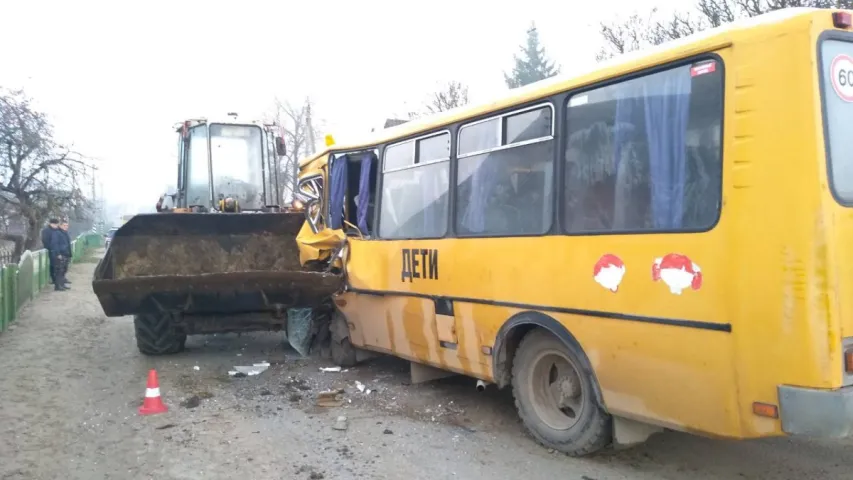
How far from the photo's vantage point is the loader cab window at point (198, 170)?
36.7 feet

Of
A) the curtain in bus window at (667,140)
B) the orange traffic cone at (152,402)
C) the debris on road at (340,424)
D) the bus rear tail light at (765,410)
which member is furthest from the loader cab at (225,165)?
the bus rear tail light at (765,410)

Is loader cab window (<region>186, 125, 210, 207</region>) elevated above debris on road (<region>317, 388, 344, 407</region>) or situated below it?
above

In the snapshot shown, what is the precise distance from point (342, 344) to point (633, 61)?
4982 millimetres

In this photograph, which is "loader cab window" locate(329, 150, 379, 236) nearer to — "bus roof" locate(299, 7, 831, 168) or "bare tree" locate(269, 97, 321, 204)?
"bus roof" locate(299, 7, 831, 168)

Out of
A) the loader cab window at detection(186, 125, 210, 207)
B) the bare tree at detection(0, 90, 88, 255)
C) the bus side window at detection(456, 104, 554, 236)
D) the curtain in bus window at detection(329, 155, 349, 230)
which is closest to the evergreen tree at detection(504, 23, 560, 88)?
the bare tree at detection(0, 90, 88, 255)

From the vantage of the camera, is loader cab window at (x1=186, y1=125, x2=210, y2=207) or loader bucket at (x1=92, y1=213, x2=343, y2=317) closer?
loader bucket at (x1=92, y1=213, x2=343, y2=317)

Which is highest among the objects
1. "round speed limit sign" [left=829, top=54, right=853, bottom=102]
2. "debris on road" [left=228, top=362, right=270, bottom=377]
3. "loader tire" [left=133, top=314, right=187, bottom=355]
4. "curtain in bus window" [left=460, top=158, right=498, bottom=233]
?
"round speed limit sign" [left=829, top=54, right=853, bottom=102]

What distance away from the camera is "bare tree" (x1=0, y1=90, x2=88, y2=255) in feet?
64.6

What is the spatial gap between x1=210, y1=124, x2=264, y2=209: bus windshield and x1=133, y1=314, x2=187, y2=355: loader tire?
300cm

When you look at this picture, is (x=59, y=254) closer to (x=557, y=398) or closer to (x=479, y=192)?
(x=479, y=192)

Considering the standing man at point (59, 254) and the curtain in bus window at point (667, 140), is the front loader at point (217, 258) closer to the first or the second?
the curtain in bus window at point (667, 140)

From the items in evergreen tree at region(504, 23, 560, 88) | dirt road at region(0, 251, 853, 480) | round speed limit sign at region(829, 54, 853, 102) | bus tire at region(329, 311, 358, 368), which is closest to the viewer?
round speed limit sign at region(829, 54, 853, 102)

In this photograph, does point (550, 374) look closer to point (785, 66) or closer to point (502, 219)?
point (502, 219)

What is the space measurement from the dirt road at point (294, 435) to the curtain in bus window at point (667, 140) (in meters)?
1.84
